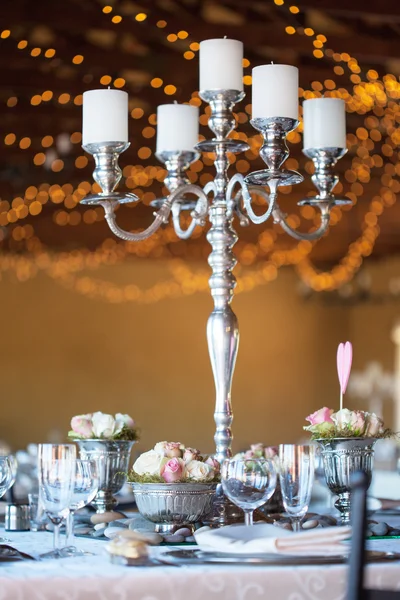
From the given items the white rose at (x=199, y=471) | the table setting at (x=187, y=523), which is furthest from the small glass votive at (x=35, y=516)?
the white rose at (x=199, y=471)

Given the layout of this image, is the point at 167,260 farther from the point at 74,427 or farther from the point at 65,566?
the point at 65,566

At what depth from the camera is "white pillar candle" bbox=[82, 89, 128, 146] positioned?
2.97 metres

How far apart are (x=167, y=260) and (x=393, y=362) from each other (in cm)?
349

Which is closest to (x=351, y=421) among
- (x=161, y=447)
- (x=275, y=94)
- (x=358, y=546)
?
(x=161, y=447)

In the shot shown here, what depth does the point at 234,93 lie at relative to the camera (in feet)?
10.00

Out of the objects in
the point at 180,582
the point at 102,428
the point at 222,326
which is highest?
the point at 222,326

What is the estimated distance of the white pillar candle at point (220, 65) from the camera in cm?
299

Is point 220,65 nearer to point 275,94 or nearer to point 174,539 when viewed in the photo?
point 275,94

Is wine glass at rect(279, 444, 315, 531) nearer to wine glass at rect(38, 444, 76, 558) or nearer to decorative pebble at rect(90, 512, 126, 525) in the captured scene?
wine glass at rect(38, 444, 76, 558)

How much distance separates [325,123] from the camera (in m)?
3.18

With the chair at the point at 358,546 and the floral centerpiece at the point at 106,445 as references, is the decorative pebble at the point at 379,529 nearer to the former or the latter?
the floral centerpiece at the point at 106,445

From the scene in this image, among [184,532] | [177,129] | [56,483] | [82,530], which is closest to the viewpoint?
[56,483]

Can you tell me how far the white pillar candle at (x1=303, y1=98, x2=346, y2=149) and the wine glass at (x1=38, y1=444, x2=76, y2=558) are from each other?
4.60 feet

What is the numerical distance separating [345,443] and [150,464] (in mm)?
479
